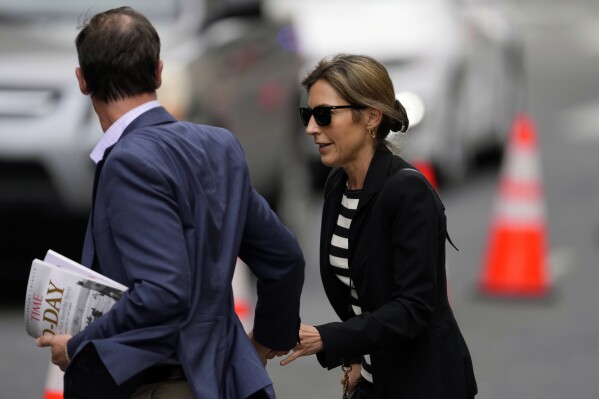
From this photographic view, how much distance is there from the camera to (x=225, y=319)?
3773 millimetres

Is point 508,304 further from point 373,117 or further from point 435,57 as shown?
point 373,117

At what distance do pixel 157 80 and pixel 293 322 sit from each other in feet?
2.52

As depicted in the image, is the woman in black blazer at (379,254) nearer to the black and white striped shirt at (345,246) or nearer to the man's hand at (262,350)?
the black and white striped shirt at (345,246)

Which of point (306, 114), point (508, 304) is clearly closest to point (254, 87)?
point (508, 304)

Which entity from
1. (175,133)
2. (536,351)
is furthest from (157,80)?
(536,351)

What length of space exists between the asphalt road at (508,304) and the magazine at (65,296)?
3.50 meters

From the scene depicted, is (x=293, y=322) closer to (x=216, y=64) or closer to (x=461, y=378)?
(x=461, y=378)

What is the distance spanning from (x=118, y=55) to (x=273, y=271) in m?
0.74

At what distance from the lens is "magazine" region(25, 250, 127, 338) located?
11.8 feet

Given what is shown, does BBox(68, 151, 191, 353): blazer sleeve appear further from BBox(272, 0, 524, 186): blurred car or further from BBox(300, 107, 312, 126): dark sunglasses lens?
BBox(272, 0, 524, 186): blurred car

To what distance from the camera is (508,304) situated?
9305 millimetres

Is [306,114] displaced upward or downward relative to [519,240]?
upward

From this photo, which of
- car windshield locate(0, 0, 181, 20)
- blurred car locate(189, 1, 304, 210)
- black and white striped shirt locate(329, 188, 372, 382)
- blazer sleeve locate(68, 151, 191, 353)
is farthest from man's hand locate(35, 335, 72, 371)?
car windshield locate(0, 0, 181, 20)

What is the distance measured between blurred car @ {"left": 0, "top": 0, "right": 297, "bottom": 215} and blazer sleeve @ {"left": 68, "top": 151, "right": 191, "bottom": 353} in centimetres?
453
